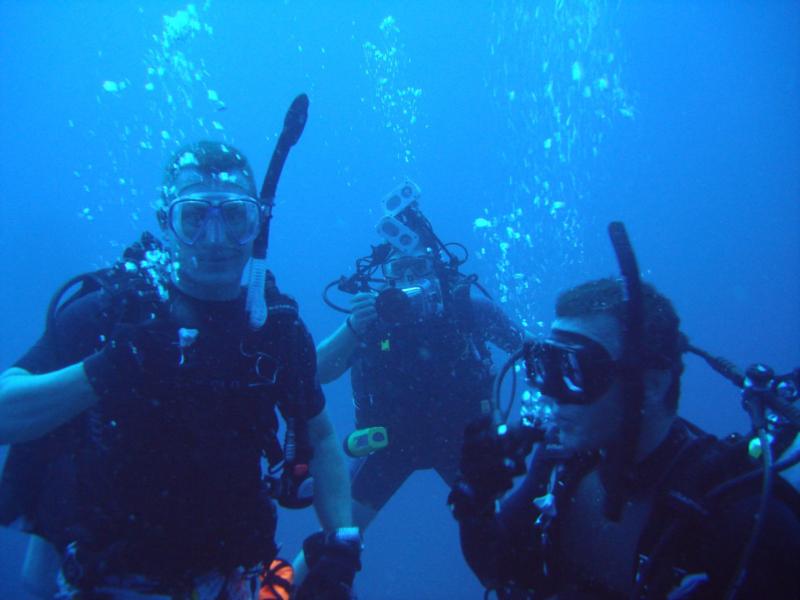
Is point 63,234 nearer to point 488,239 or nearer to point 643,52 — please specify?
point 488,239

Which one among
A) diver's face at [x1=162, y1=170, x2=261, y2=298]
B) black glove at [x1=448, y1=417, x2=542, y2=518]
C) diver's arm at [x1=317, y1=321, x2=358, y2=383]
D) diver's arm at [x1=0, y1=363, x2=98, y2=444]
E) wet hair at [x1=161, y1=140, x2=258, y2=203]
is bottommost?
black glove at [x1=448, y1=417, x2=542, y2=518]

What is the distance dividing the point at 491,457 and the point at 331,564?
1.26m

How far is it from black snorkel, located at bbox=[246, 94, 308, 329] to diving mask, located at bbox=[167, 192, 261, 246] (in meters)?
0.10

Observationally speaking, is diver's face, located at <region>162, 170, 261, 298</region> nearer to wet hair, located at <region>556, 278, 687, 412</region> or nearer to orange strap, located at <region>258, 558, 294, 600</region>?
orange strap, located at <region>258, 558, 294, 600</region>

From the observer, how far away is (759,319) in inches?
2601

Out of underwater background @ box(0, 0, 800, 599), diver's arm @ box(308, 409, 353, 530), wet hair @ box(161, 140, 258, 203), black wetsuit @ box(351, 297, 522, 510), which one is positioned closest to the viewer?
wet hair @ box(161, 140, 258, 203)

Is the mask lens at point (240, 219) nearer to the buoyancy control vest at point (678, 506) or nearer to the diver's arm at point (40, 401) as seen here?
the diver's arm at point (40, 401)

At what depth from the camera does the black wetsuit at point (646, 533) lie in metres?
1.84

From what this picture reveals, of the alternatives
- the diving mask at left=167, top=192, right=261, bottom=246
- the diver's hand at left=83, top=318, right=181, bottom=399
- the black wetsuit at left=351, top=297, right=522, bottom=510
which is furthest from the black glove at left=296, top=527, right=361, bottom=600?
the black wetsuit at left=351, top=297, right=522, bottom=510

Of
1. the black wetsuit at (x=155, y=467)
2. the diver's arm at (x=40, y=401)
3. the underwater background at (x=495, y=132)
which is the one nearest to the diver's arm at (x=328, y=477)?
→ the black wetsuit at (x=155, y=467)

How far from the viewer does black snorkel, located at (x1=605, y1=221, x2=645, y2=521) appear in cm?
193

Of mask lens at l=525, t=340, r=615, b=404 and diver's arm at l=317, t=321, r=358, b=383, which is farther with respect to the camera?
diver's arm at l=317, t=321, r=358, b=383

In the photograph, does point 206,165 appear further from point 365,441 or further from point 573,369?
point 365,441

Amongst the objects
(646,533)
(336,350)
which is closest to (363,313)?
(336,350)
